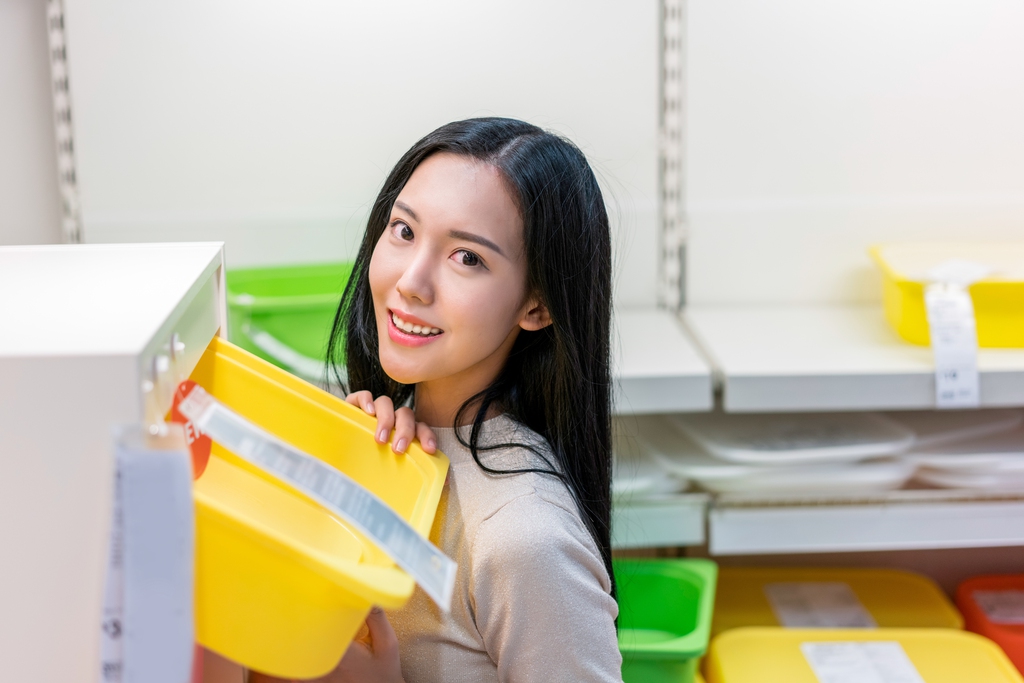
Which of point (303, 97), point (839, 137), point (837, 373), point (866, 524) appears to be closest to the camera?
point (837, 373)

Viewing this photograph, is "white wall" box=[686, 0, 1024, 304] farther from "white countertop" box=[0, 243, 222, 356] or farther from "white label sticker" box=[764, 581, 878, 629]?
"white countertop" box=[0, 243, 222, 356]

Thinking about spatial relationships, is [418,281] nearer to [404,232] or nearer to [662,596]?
[404,232]

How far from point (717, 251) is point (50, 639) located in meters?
1.43

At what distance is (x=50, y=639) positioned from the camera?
1.89 feet

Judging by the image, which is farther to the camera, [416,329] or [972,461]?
[972,461]

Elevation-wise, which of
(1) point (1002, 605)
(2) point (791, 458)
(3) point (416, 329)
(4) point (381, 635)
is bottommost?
(1) point (1002, 605)

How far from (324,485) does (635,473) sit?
105 cm

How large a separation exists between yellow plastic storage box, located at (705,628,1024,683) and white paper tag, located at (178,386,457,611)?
106 centimetres

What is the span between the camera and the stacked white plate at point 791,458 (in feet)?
4.82

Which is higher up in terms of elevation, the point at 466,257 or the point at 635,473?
the point at 466,257

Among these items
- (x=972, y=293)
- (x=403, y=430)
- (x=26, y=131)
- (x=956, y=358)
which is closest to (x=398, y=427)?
(x=403, y=430)

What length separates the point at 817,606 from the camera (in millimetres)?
1745

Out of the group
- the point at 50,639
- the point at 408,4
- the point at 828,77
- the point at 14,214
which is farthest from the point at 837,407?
the point at 14,214

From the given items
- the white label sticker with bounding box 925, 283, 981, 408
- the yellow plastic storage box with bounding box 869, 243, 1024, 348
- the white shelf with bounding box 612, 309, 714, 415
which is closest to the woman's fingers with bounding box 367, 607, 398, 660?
the white shelf with bounding box 612, 309, 714, 415
